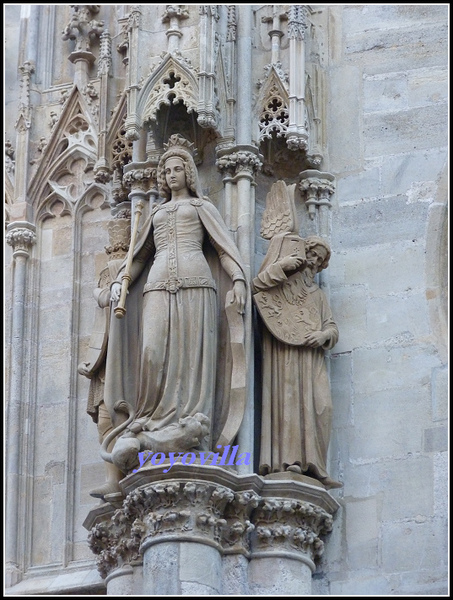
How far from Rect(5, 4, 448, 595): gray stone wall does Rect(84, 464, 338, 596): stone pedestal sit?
0.59 ft

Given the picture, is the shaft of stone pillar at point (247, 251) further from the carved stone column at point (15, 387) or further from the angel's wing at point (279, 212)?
the carved stone column at point (15, 387)

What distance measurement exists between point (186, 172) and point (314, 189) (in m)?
1.08

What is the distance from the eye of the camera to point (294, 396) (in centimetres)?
1459

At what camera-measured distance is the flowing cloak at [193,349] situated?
14.3 m

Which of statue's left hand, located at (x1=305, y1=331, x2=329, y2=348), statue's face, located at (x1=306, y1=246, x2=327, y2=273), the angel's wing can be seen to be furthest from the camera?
the angel's wing

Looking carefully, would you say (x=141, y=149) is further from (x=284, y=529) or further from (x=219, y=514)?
(x=284, y=529)

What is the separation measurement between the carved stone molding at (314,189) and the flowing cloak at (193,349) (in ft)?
2.98

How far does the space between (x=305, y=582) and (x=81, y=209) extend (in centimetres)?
398

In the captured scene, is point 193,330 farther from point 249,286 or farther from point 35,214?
point 35,214

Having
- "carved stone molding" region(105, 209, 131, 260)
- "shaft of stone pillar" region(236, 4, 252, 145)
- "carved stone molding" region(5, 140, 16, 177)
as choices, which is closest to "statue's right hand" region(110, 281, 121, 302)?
"carved stone molding" region(105, 209, 131, 260)

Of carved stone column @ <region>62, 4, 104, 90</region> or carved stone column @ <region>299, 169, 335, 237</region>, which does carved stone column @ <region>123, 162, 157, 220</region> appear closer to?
carved stone column @ <region>299, 169, 335, 237</region>

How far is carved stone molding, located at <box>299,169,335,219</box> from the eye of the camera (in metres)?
15.5

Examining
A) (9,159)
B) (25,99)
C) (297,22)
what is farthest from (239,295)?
(25,99)

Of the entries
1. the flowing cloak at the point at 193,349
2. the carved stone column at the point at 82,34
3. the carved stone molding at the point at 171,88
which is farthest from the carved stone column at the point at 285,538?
the carved stone column at the point at 82,34
